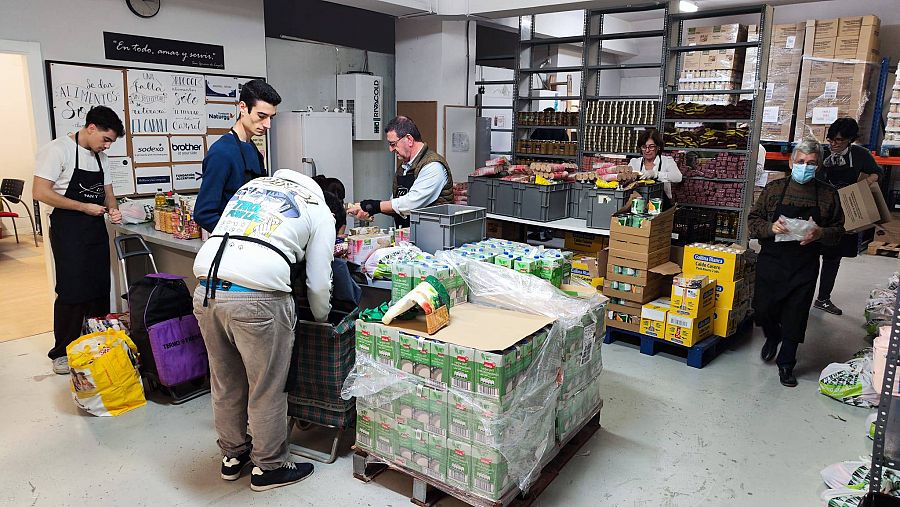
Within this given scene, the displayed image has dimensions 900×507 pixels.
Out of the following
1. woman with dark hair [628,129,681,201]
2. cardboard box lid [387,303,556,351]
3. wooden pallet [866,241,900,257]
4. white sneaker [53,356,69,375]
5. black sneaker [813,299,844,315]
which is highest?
woman with dark hair [628,129,681,201]

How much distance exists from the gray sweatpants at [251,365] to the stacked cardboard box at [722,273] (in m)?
3.32

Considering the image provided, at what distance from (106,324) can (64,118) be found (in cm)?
200

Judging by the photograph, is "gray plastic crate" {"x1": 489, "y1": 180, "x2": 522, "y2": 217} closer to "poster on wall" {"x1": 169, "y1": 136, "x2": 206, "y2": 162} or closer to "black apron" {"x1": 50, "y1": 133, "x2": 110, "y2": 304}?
"poster on wall" {"x1": 169, "y1": 136, "x2": 206, "y2": 162}

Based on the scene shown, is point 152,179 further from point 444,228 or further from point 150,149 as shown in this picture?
point 444,228

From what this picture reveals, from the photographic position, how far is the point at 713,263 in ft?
15.7

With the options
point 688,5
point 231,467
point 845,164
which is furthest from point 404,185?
point 688,5

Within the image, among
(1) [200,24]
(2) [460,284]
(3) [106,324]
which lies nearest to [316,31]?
(1) [200,24]

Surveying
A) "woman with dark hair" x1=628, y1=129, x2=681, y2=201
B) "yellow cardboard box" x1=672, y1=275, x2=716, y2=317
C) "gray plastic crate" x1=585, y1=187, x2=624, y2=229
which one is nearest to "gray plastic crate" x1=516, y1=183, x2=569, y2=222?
"gray plastic crate" x1=585, y1=187, x2=624, y2=229

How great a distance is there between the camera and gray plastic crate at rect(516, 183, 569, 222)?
5.36 meters

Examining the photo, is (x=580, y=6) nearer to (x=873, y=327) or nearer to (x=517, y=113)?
(x=517, y=113)

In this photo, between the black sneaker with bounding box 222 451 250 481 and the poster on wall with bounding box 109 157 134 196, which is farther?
the poster on wall with bounding box 109 157 134 196

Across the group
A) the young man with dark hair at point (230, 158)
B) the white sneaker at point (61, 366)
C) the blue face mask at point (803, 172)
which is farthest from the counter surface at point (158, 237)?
the blue face mask at point (803, 172)

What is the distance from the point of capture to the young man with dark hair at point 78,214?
13.6ft

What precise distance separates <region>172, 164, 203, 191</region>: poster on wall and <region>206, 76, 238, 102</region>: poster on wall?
2.29 feet
